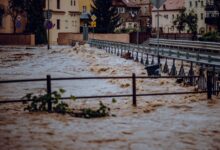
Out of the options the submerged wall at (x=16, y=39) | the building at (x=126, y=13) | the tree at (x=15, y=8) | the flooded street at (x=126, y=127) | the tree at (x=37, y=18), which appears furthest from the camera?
the building at (x=126, y=13)

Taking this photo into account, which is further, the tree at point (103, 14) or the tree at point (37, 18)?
the tree at point (103, 14)

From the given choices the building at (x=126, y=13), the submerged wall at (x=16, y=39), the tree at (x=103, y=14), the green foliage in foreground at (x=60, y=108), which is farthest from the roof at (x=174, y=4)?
the green foliage in foreground at (x=60, y=108)

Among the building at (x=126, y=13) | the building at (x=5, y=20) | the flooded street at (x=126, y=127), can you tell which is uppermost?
the building at (x=126, y=13)

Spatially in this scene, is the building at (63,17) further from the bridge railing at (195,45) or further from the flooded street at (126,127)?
the flooded street at (126,127)

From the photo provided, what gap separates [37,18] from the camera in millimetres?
63281

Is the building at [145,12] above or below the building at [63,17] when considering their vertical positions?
above

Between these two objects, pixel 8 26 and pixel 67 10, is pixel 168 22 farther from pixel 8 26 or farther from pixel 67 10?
pixel 8 26

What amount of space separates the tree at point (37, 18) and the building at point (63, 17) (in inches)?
339

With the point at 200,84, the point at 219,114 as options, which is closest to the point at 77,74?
the point at 200,84

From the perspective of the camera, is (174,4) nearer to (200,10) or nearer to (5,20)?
(200,10)

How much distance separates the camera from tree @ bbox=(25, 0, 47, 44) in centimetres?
6215

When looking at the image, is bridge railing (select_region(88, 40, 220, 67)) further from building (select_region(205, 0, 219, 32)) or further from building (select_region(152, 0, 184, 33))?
building (select_region(152, 0, 184, 33))

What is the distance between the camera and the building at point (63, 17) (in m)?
74.1

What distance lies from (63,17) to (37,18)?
13.5 m
